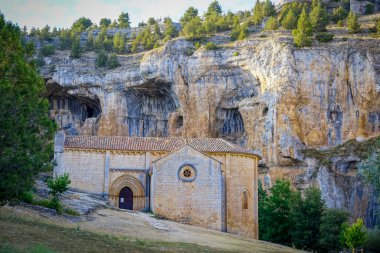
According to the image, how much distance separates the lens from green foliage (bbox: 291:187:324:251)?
42.2 meters

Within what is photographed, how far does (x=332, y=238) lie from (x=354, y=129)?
20787 mm

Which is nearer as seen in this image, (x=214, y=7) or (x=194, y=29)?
(x=194, y=29)

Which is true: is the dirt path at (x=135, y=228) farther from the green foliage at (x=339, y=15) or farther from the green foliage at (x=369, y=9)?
the green foliage at (x=369, y=9)

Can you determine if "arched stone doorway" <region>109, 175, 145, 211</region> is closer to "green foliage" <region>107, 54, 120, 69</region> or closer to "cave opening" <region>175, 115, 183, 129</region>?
"cave opening" <region>175, 115, 183, 129</region>

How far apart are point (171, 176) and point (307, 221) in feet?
38.2

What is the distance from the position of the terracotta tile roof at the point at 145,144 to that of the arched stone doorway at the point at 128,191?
8.07 ft

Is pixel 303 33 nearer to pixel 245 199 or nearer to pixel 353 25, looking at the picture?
pixel 353 25

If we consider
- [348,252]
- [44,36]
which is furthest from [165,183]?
[44,36]

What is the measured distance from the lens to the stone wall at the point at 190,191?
39125 mm

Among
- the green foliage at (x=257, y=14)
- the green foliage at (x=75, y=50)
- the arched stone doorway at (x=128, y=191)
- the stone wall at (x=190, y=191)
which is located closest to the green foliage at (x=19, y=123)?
the stone wall at (x=190, y=191)

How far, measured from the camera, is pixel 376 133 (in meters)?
56.6

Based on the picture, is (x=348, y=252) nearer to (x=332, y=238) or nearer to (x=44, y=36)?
(x=332, y=238)

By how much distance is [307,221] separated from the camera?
140ft

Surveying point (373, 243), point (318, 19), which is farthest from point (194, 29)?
point (373, 243)
